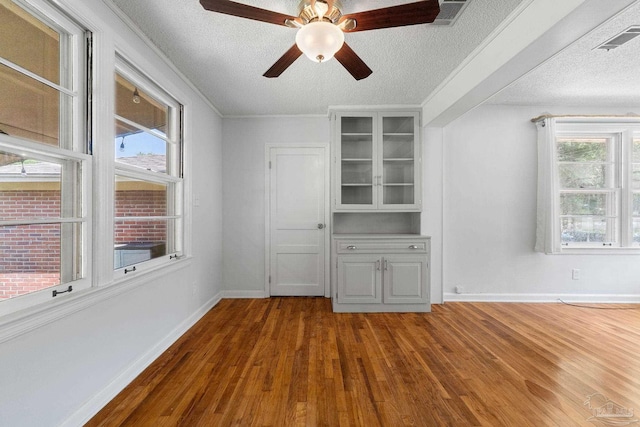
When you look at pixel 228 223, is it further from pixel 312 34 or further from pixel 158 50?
pixel 312 34

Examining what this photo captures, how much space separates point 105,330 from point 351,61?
91.9 inches

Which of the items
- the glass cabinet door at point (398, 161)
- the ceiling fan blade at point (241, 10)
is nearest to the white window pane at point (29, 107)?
the ceiling fan blade at point (241, 10)

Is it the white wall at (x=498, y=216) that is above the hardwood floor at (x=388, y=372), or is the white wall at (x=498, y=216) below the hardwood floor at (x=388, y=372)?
above

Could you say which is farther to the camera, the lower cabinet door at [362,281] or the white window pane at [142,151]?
the lower cabinet door at [362,281]

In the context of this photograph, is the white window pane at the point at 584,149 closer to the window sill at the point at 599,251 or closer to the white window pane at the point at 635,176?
the white window pane at the point at 635,176

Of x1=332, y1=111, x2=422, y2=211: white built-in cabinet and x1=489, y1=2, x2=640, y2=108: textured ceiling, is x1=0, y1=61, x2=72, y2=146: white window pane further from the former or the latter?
x1=489, y1=2, x2=640, y2=108: textured ceiling

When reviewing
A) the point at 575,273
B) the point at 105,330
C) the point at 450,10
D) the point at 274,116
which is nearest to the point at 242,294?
the point at 105,330

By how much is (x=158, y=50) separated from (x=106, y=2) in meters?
0.56

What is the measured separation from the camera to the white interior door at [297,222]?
13.2 feet

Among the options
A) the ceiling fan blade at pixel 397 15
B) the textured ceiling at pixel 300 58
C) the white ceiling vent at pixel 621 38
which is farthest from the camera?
the white ceiling vent at pixel 621 38

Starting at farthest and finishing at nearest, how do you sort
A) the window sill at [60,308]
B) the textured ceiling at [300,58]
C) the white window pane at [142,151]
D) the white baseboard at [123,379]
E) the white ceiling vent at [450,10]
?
1. the white window pane at [142,151]
2. the textured ceiling at [300,58]
3. the white ceiling vent at [450,10]
4. the white baseboard at [123,379]
5. the window sill at [60,308]

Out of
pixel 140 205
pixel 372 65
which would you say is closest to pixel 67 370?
pixel 140 205

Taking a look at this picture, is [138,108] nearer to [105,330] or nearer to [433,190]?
[105,330]

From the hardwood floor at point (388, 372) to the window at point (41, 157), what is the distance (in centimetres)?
90
